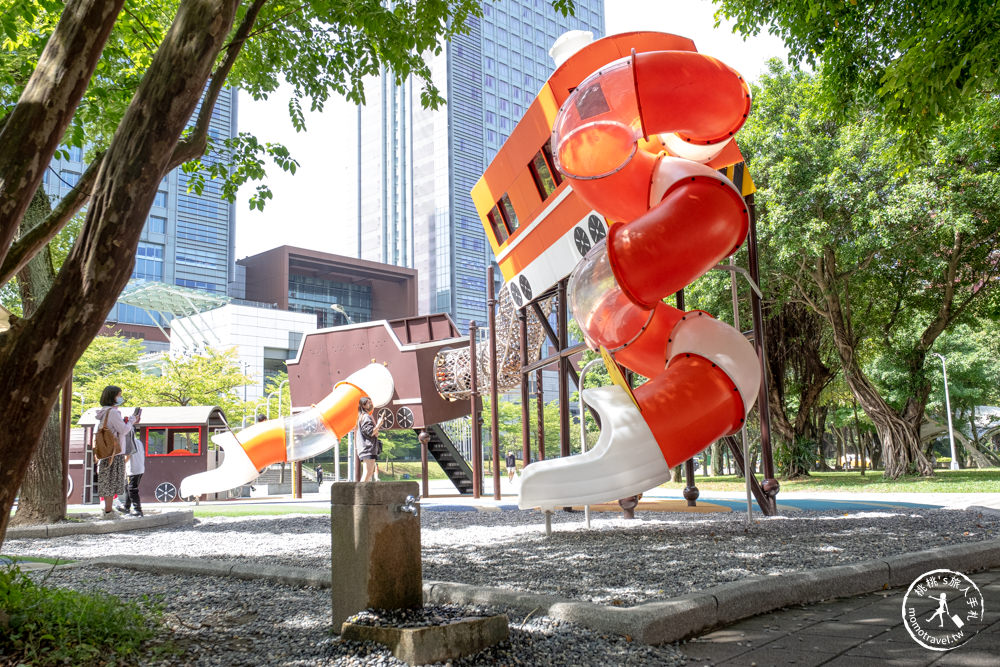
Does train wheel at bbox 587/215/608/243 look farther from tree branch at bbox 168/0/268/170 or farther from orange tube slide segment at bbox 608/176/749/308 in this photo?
tree branch at bbox 168/0/268/170

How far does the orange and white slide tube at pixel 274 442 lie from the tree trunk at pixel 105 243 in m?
11.3

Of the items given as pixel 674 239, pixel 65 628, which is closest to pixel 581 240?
pixel 674 239

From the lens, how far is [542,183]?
11.1 m

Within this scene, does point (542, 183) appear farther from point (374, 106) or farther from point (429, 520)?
point (374, 106)

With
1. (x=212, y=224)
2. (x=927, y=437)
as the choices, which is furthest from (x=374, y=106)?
(x=927, y=437)

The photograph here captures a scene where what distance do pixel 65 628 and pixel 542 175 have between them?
29.0 ft

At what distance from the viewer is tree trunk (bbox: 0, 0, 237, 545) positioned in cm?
355

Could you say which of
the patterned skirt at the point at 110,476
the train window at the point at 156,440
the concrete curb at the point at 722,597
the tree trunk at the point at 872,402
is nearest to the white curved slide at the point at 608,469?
the concrete curb at the point at 722,597

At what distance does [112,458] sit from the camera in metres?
12.0

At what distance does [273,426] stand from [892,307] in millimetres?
20650

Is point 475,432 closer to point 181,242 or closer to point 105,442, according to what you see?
point 105,442

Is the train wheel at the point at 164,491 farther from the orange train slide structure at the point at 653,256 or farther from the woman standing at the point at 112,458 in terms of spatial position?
the orange train slide structure at the point at 653,256

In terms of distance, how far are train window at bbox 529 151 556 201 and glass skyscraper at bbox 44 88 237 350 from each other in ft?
212

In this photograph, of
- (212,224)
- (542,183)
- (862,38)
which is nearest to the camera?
(862,38)
